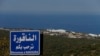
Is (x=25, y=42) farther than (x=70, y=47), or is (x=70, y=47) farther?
(x=70, y=47)

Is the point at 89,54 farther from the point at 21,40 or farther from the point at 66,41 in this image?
the point at 66,41

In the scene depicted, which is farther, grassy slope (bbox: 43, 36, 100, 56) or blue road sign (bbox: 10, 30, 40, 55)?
grassy slope (bbox: 43, 36, 100, 56)

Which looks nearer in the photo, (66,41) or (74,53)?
(74,53)

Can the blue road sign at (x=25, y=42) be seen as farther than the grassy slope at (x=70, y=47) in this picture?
No

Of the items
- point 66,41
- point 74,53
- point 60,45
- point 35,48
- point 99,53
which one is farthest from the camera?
point 66,41

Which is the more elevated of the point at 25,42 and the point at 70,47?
the point at 25,42

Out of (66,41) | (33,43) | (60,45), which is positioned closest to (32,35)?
(33,43)

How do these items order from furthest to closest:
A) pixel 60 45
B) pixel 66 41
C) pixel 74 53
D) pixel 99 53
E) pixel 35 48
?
pixel 66 41, pixel 60 45, pixel 74 53, pixel 99 53, pixel 35 48
